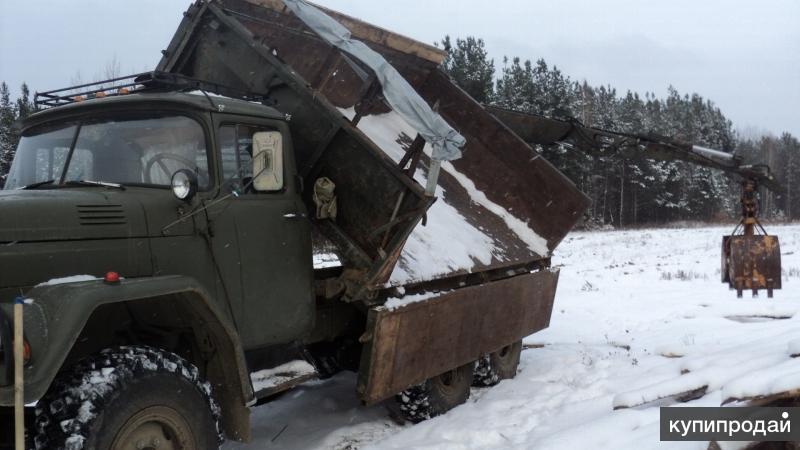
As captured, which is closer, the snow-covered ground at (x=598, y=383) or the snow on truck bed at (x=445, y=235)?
the snow-covered ground at (x=598, y=383)

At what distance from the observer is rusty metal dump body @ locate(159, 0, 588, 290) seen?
483 cm

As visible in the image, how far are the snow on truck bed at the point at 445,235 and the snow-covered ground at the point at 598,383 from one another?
128 cm

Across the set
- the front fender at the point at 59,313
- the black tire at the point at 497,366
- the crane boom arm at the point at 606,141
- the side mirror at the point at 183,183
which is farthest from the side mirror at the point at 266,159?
the crane boom arm at the point at 606,141

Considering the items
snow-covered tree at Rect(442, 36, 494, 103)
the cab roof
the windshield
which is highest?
snow-covered tree at Rect(442, 36, 494, 103)

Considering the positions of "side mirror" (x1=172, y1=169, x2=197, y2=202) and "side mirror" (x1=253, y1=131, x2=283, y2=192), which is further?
"side mirror" (x1=253, y1=131, x2=283, y2=192)

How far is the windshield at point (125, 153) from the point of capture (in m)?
3.97

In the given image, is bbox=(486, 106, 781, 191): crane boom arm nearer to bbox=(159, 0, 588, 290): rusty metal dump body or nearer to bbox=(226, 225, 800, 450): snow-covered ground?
bbox=(159, 0, 588, 290): rusty metal dump body

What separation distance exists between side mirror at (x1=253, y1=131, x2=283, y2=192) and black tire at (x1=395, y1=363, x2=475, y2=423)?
2.25 metres

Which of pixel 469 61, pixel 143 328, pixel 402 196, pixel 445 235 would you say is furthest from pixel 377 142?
pixel 469 61

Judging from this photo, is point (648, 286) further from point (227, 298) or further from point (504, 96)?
point (504, 96)

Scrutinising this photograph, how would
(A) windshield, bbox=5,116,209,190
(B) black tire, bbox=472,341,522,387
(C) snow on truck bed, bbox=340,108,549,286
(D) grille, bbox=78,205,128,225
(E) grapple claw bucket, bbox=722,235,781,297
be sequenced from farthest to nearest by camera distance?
(E) grapple claw bucket, bbox=722,235,781,297
(B) black tire, bbox=472,341,522,387
(C) snow on truck bed, bbox=340,108,549,286
(A) windshield, bbox=5,116,209,190
(D) grille, bbox=78,205,128,225

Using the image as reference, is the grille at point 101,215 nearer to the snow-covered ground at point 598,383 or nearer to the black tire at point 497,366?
the snow-covered ground at point 598,383

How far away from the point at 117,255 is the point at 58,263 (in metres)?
0.31

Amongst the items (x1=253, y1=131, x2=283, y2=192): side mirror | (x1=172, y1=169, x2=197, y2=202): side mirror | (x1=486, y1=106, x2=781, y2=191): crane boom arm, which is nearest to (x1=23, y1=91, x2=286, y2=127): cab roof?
(x1=253, y1=131, x2=283, y2=192): side mirror
